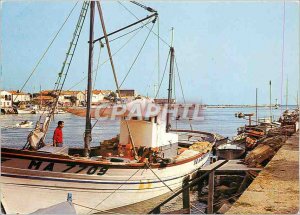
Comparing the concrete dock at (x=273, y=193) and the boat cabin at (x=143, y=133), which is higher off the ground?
the boat cabin at (x=143, y=133)

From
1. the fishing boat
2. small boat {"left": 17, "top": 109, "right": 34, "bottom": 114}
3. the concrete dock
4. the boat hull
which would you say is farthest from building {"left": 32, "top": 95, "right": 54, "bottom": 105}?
small boat {"left": 17, "top": 109, "right": 34, "bottom": 114}

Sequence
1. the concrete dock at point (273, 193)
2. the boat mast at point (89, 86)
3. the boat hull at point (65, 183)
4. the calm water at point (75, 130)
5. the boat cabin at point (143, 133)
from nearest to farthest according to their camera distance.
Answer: the concrete dock at point (273, 193) < the boat hull at point (65, 183) < the boat mast at point (89, 86) < the boat cabin at point (143, 133) < the calm water at point (75, 130)

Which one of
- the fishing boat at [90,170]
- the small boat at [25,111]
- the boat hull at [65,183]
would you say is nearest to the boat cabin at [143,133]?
the fishing boat at [90,170]

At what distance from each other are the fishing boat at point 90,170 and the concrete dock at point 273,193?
9.72 ft

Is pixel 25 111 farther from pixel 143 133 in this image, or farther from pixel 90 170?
pixel 90 170

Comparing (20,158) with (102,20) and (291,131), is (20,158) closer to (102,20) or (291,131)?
(102,20)

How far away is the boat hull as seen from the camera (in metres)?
10.5

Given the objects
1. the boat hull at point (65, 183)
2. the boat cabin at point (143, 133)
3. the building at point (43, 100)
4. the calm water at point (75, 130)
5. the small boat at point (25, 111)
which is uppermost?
the building at point (43, 100)

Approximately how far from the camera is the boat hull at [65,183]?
1048 centimetres

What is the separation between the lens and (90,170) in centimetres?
1127

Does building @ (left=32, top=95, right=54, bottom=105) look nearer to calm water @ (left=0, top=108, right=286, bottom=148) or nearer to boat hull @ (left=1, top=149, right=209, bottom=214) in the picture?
calm water @ (left=0, top=108, right=286, bottom=148)

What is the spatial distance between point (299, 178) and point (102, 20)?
8068 millimetres

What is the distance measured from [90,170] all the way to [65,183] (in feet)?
2.83

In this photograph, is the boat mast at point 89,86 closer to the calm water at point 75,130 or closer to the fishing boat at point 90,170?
the fishing boat at point 90,170
